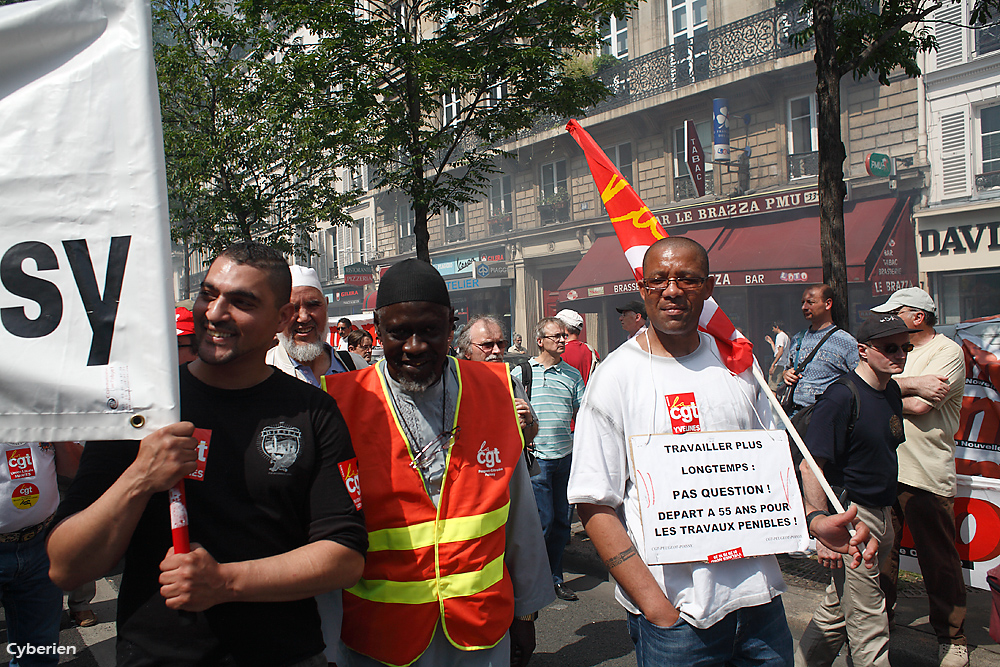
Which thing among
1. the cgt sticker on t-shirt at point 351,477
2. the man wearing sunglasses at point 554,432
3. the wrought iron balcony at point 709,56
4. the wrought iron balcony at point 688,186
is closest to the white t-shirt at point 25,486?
the cgt sticker on t-shirt at point 351,477

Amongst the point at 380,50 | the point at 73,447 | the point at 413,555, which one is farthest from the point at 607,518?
the point at 380,50

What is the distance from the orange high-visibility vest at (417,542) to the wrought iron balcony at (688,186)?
19197 millimetres

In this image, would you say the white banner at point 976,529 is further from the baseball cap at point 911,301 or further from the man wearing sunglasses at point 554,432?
the man wearing sunglasses at point 554,432

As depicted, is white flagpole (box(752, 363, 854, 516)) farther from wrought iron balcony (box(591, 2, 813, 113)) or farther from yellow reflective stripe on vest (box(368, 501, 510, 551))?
wrought iron balcony (box(591, 2, 813, 113))

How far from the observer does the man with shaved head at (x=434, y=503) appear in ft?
6.86

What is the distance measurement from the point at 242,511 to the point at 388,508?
488 millimetres

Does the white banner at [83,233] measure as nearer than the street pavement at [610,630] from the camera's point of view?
Yes

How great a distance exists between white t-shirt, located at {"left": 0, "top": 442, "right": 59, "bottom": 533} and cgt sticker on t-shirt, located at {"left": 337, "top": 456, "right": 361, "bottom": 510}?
6.74 ft

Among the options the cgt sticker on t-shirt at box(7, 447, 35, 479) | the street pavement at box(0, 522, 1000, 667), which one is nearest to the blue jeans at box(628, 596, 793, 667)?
the street pavement at box(0, 522, 1000, 667)

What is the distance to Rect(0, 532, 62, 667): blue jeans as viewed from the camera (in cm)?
306

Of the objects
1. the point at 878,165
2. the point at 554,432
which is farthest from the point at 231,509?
the point at 878,165

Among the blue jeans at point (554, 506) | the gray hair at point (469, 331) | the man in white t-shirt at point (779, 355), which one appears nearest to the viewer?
the gray hair at point (469, 331)

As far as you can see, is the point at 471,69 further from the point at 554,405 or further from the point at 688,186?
the point at 688,186

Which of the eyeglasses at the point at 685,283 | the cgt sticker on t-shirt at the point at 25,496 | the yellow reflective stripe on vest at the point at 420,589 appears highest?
the eyeglasses at the point at 685,283
